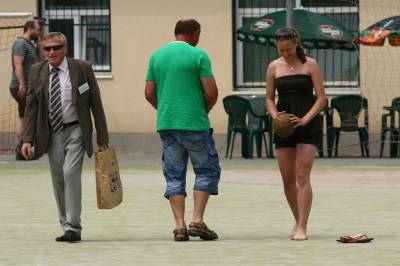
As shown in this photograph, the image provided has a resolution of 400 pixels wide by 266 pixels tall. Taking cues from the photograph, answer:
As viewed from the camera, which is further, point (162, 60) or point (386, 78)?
point (386, 78)

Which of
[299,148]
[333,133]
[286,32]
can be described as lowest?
[333,133]

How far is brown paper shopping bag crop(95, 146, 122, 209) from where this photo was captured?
508 inches

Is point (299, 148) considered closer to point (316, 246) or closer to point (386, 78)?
point (316, 246)

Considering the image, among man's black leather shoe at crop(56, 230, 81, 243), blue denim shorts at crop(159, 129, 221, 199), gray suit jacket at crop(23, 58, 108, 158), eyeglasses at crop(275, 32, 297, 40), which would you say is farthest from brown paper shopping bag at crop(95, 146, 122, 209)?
eyeglasses at crop(275, 32, 297, 40)

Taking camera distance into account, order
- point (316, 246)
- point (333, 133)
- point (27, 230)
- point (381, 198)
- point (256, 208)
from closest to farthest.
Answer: point (316, 246) < point (27, 230) < point (256, 208) < point (381, 198) < point (333, 133)

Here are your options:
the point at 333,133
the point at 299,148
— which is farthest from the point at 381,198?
the point at 333,133

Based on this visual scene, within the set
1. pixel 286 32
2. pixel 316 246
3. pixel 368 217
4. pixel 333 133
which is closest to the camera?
pixel 316 246

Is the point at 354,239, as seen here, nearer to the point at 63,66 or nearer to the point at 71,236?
the point at 71,236

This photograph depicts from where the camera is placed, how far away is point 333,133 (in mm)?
26422

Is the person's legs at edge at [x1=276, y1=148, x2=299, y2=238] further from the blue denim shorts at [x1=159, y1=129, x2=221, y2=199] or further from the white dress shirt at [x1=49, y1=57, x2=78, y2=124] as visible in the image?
the white dress shirt at [x1=49, y1=57, x2=78, y2=124]

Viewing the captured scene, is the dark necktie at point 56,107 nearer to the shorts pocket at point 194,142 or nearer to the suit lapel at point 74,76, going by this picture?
the suit lapel at point 74,76

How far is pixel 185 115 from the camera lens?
13.0 meters

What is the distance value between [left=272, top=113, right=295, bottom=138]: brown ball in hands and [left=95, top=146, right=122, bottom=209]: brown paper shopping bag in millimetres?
1355

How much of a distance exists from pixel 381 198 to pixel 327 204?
3.20ft
